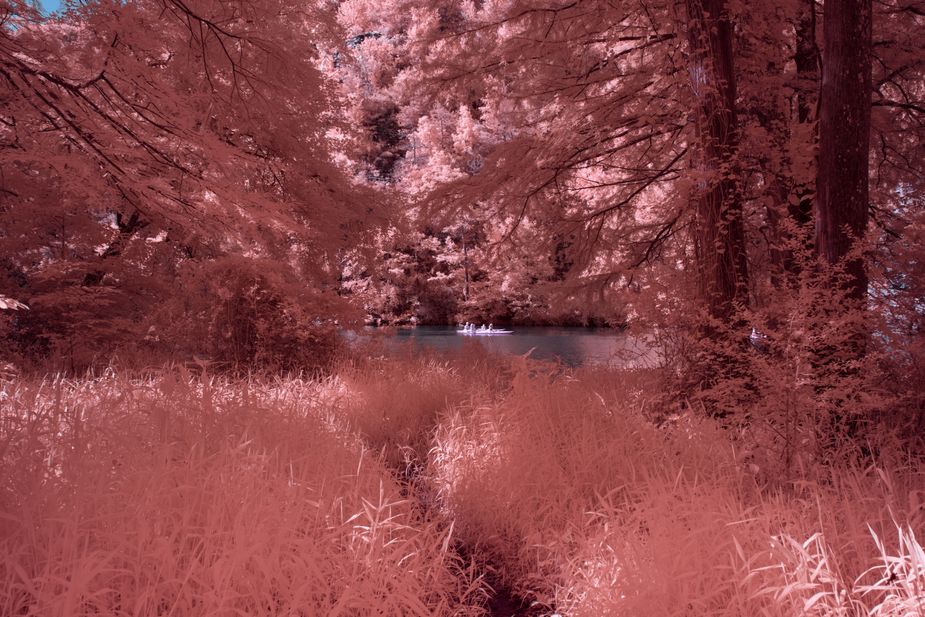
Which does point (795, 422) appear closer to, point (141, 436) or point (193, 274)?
point (141, 436)

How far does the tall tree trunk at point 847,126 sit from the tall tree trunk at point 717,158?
0.93 m

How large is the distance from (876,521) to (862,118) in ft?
10.4

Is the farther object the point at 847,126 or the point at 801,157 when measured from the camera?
the point at 801,157

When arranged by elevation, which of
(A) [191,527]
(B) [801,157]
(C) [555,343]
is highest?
(B) [801,157]

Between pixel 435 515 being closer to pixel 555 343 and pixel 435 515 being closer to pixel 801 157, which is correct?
pixel 801 157

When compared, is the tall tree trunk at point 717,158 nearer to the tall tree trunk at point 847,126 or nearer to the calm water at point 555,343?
the tall tree trunk at point 847,126

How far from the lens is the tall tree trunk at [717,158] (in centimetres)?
525

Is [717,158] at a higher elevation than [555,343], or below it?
higher

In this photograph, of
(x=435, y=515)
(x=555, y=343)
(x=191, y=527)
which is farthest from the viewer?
(x=555, y=343)

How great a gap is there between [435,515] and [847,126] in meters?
4.31

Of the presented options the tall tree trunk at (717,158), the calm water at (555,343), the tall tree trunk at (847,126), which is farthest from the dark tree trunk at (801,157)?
the calm water at (555,343)

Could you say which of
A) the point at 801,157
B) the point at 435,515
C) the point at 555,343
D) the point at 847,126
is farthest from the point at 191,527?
the point at 555,343

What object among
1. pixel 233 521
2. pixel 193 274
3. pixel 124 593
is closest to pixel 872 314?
pixel 233 521

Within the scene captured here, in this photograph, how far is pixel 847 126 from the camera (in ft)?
14.2
